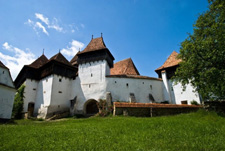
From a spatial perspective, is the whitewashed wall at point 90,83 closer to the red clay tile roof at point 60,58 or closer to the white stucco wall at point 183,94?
the red clay tile roof at point 60,58

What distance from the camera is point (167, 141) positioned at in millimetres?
5305

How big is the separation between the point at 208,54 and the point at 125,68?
14.3m

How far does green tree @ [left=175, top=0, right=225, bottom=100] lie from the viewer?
946 centimetres

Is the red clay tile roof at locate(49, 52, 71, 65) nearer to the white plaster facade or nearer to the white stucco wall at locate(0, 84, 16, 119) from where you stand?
the white plaster facade

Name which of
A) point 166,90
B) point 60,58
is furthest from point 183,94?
point 60,58

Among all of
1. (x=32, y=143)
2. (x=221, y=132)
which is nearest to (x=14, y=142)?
(x=32, y=143)

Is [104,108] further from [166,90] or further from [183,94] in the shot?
[183,94]

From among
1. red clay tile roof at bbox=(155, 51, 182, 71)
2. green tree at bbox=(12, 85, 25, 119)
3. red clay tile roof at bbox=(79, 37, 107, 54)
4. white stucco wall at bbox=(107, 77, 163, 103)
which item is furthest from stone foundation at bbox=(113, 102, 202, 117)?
green tree at bbox=(12, 85, 25, 119)

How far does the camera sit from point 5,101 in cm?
1268

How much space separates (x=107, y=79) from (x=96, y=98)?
2.90 m

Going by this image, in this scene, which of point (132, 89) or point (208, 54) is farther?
point (132, 89)

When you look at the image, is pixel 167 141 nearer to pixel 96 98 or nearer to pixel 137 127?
pixel 137 127

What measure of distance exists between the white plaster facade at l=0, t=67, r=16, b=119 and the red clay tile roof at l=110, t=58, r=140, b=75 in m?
14.8

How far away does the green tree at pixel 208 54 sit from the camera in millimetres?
9461
